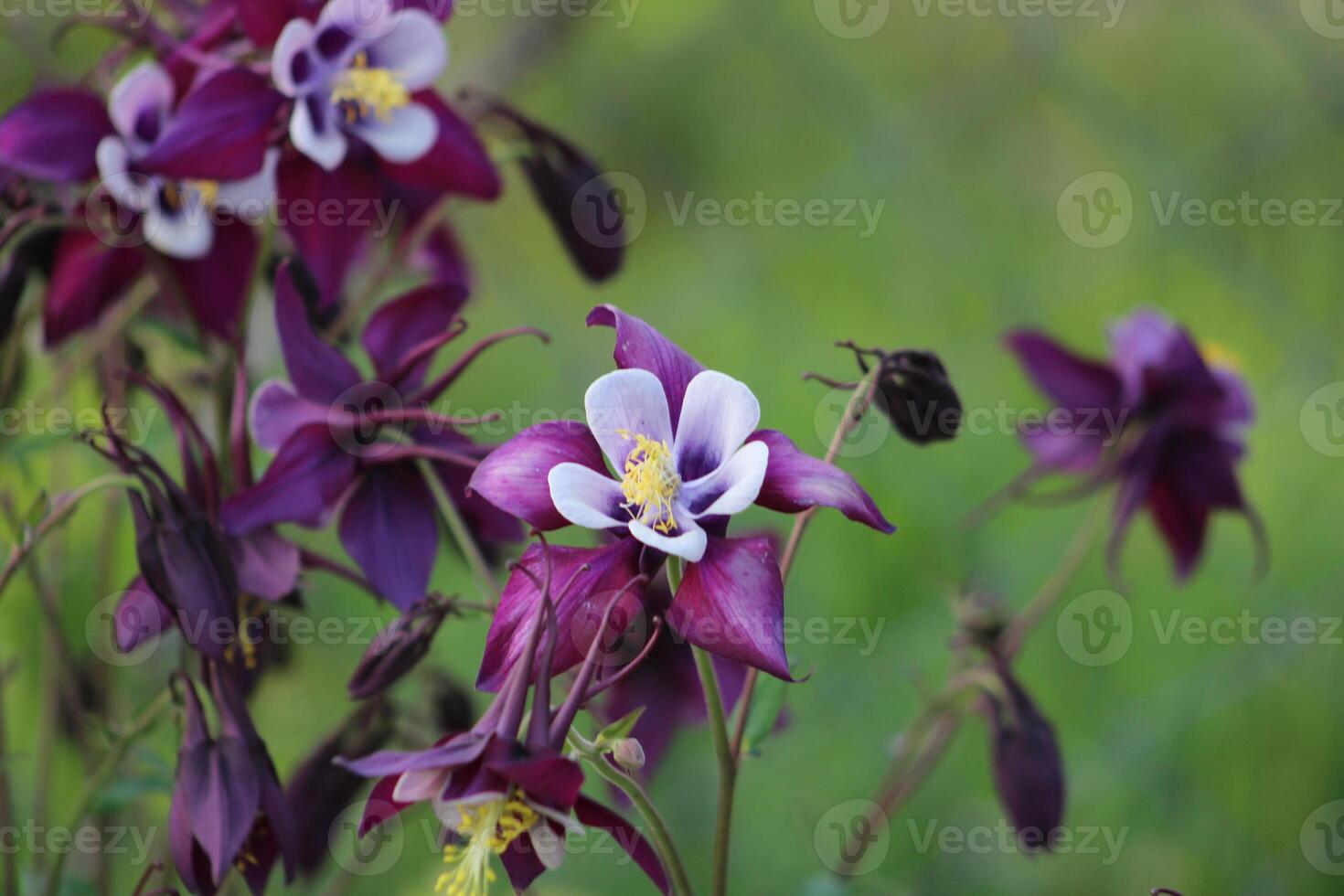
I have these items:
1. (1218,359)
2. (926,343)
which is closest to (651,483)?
(1218,359)

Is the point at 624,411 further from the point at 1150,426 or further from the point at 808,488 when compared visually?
the point at 1150,426

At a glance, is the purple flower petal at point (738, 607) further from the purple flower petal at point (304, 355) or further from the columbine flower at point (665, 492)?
the purple flower petal at point (304, 355)

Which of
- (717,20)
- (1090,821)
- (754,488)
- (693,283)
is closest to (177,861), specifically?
(754,488)

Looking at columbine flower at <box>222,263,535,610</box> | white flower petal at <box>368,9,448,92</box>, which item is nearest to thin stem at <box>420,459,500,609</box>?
columbine flower at <box>222,263,535,610</box>

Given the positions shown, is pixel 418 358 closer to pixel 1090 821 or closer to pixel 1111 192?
pixel 1090 821

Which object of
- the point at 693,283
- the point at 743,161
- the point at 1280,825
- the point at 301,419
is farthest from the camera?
the point at 743,161
